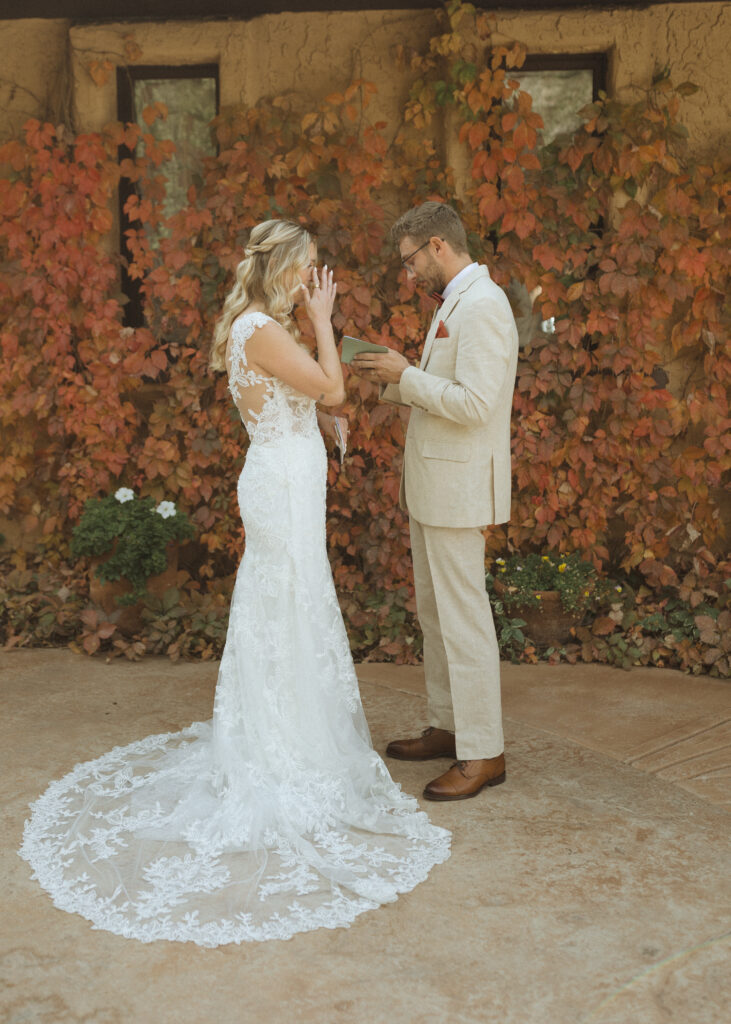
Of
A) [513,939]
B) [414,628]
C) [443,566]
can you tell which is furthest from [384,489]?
[513,939]

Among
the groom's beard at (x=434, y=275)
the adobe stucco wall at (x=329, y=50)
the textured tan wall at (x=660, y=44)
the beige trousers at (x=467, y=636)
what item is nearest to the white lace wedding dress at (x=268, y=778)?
the beige trousers at (x=467, y=636)

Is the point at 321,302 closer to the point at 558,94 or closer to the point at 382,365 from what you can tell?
the point at 382,365

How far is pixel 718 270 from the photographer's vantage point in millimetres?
5090

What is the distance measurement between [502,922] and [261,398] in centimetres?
169

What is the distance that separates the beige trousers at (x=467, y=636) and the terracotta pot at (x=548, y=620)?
5.36ft

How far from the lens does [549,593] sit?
193 inches

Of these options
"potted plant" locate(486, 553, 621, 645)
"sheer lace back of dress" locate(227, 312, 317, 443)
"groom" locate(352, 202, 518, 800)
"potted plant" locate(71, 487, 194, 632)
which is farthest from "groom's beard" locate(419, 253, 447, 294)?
"potted plant" locate(71, 487, 194, 632)

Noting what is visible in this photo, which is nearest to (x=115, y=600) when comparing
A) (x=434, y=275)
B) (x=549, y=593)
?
(x=549, y=593)

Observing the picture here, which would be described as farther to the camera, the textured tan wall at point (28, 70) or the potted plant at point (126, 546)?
the textured tan wall at point (28, 70)

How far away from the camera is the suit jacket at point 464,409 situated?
10.0 feet

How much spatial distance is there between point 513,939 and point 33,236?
4480 mm

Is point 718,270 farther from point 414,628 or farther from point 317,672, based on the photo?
point 317,672

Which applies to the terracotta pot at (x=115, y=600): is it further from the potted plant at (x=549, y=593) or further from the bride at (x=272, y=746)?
the potted plant at (x=549, y=593)

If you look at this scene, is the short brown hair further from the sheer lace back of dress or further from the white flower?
the white flower
